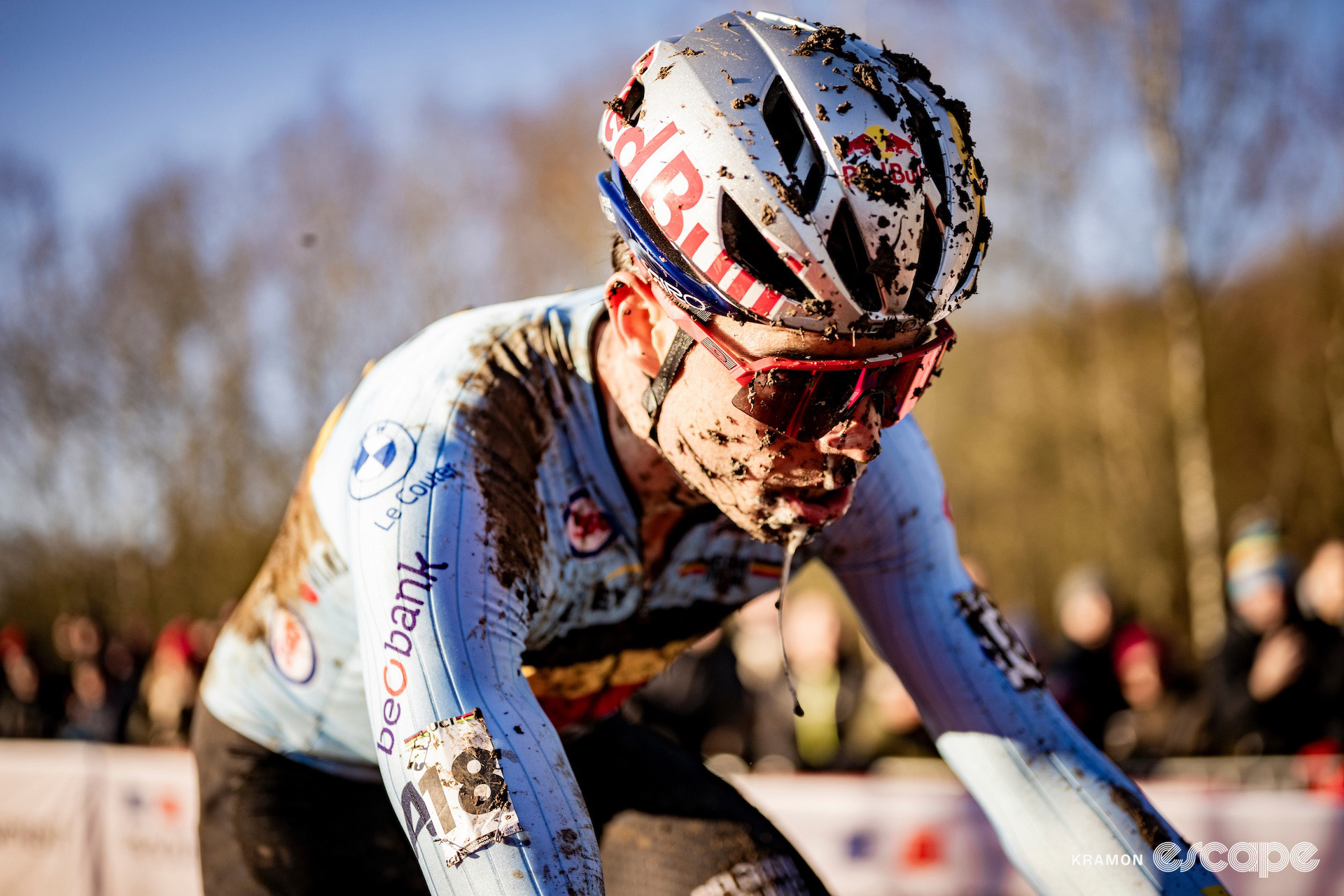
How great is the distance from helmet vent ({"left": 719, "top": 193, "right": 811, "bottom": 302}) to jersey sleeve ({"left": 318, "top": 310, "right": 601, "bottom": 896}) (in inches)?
22.2

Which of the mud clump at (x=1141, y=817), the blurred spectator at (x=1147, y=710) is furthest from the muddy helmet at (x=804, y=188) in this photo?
the blurred spectator at (x=1147, y=710)

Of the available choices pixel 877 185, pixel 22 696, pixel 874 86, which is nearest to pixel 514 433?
pixel 877 185

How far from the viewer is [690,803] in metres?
2.19

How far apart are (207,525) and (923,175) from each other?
71.6 feet

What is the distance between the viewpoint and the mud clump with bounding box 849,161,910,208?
158cm

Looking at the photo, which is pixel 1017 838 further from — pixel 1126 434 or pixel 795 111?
pixel 1126 434

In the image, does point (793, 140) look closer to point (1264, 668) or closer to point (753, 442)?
point (753, 442)

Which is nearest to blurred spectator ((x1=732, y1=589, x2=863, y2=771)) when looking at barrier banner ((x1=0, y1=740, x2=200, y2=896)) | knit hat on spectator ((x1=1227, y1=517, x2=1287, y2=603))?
knit hat on spectator ((x1=1227, y1=517, x2=1287, y2=603))

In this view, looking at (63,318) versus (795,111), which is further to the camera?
(63,318)

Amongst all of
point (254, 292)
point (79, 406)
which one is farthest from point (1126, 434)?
point (79, 406)

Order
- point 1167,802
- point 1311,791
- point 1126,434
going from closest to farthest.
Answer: point 1167,802 → point 1311,791 → point 1126,434

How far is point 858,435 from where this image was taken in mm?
1695

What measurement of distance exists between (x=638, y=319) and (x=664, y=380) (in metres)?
0.14

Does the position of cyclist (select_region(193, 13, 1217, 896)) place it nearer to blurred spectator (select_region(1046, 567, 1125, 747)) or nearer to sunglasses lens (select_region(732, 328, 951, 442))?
sunglasses lens (select_region(732, 328, 951, 442))
